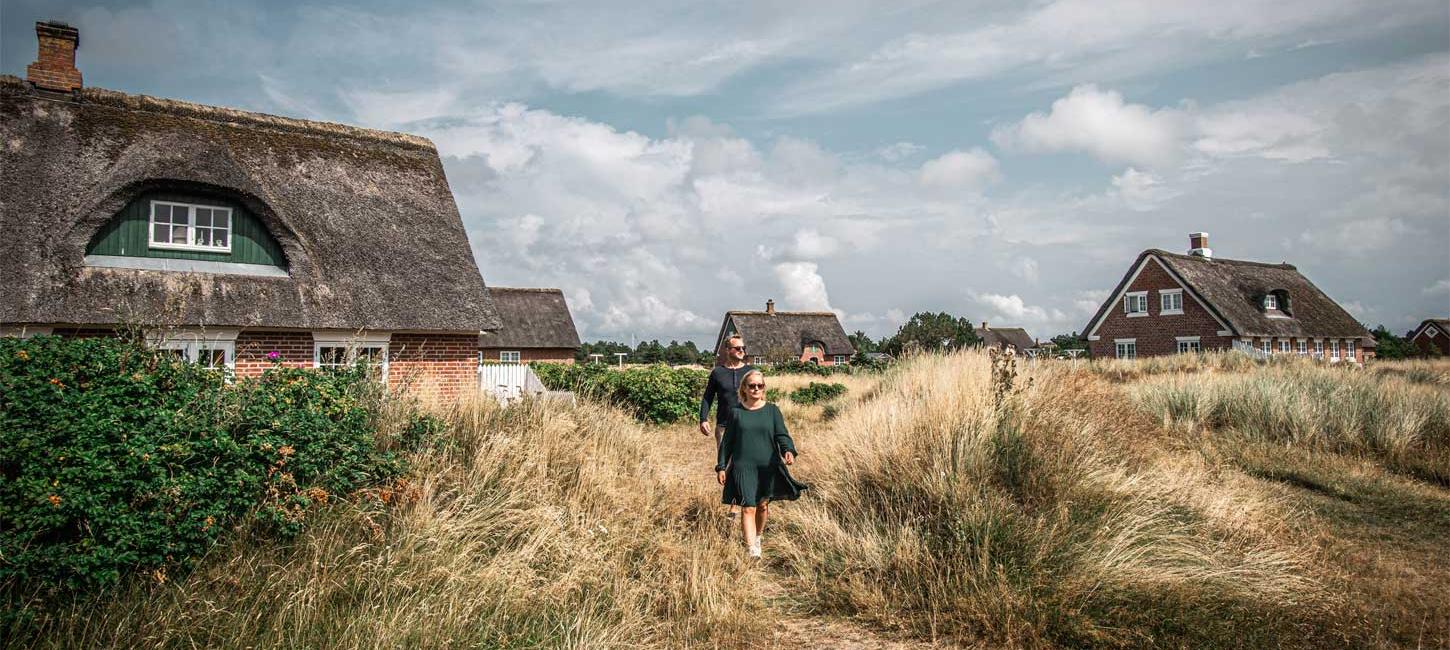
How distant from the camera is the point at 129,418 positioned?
152 inches

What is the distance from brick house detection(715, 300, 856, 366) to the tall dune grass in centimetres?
3677

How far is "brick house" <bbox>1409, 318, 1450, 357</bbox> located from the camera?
2166 inches

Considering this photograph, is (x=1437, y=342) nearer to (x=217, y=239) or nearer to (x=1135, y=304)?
(x=1135, y=304)

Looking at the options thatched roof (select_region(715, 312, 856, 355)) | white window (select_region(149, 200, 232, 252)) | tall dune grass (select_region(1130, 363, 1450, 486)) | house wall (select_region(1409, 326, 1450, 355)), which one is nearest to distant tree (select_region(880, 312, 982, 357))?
thatched roof (select_region(715, 312, 856, 355))

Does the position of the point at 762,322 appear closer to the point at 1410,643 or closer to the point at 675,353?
the point at 675,353

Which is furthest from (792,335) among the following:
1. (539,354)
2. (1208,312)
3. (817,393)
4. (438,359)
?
(438,359)

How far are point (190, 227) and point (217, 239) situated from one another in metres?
0.42

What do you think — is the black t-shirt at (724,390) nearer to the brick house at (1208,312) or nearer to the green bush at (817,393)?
the green bush at (817,393)

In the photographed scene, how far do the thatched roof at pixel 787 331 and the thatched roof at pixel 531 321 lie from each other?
16048 mm

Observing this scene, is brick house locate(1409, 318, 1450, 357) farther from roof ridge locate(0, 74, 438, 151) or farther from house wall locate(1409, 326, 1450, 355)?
roof ridge locate(0, 74, 438, 151)

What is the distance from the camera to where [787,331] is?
51.9m

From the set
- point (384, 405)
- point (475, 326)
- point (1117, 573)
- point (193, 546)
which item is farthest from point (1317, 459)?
point (475, 326)

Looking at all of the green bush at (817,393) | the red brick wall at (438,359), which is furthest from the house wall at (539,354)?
the red brick wall at (438,359)

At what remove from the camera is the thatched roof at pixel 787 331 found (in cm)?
5031
